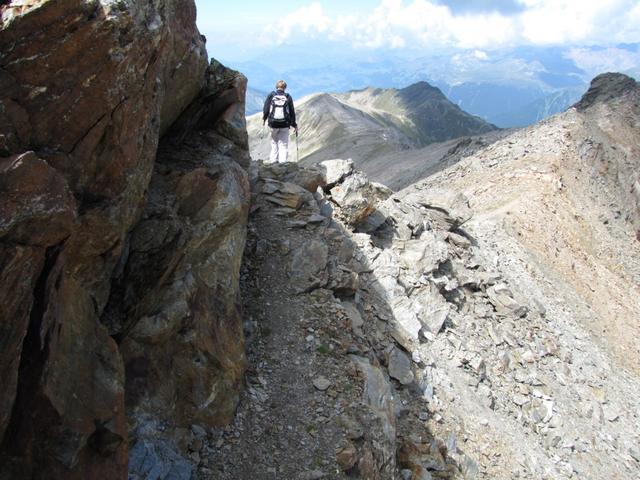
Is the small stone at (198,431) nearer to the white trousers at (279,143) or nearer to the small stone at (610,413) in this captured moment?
the white trousers at (279,143)

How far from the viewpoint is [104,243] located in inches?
380

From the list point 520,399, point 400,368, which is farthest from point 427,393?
point 520,399

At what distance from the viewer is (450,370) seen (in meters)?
18.1

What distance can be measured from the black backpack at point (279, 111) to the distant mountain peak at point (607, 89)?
129 feet

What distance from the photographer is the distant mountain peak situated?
50.0 meters

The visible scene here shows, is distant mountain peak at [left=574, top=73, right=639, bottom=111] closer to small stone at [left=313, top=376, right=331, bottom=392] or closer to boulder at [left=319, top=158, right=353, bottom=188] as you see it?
boulder at [left=319, top=158, right=353, bottom=188]

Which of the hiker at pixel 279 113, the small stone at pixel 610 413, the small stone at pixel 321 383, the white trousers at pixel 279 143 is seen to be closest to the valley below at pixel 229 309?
the small stone at pixel 321 383

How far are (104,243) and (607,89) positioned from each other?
55.0 metres

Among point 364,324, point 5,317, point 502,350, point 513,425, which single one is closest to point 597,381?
point 502,350

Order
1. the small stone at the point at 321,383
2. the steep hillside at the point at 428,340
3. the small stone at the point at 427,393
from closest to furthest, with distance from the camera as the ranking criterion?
the steep hillside at the point at 428,340, the small stone at the point at 321,383, the small stone at the point at 427,393

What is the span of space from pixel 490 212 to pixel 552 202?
4710 millimetres

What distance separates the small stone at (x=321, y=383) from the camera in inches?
506

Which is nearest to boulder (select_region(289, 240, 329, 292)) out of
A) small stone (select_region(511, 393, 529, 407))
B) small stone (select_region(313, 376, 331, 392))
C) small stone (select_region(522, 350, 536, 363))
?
small stone (select_region(313, 376, 331, 392))

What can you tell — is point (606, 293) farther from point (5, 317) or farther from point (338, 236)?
point (5, 317)
